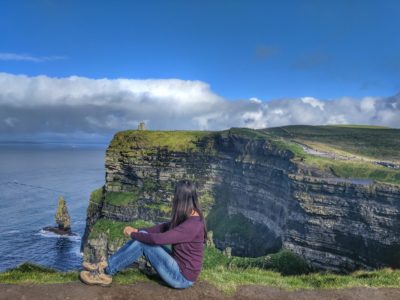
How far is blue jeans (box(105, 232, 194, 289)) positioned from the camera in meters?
13.3

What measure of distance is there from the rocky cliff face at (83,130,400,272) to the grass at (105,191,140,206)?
15.4 inches

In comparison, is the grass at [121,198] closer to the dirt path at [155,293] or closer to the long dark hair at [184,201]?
the dirt path at [155,293]

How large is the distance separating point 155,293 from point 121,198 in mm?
100357

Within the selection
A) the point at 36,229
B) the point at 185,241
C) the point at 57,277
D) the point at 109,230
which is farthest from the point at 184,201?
the point at 36,229

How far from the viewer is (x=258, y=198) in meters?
90.4

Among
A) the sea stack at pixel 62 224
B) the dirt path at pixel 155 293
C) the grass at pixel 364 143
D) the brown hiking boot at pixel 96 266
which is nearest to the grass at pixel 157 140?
the sea stack at pixel 62 224

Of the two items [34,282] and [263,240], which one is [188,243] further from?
[263,240]

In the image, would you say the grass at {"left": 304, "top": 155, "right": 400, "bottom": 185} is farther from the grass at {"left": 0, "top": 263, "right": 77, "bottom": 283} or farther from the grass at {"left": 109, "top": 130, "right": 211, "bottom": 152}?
the grass at {"left": 0, "top": 263, "right": 77, "bottom": 283}

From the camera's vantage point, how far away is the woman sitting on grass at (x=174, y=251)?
42.4ft

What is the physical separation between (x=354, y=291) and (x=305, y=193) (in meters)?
51.4

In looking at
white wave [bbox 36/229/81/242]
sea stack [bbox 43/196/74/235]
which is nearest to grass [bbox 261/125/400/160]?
white wave [bbox 36/229/81/242]

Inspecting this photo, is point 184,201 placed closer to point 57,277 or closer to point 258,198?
point 57,277

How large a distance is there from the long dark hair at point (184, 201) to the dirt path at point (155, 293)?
2.39 m

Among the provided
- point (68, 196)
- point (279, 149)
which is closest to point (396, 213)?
point (279, 149)
